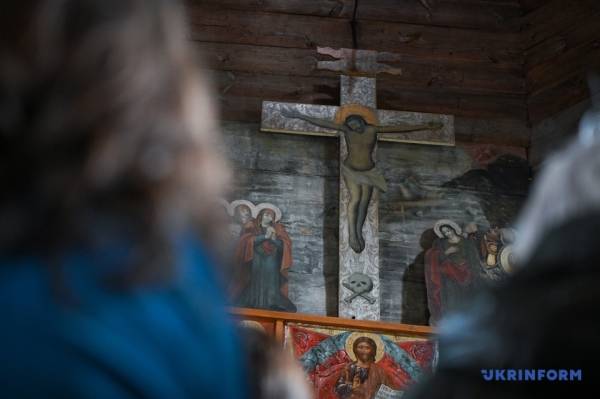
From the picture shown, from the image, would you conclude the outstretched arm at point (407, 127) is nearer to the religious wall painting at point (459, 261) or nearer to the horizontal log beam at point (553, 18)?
the religious wall painting at point (459, 261)

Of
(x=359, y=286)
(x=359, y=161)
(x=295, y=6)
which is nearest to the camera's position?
(x=359, y=286)

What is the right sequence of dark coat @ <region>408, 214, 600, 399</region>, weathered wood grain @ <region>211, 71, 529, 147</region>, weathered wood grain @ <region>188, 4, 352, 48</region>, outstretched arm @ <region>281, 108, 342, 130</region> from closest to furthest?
dark coat @ <region>408, 214, 600, 399</region>, outstretched arm @ <region>281, 108, 342, 130</region>, weathered wood grain @ <region>211, 71, 529, 147</region>, weathered wood grain @ <region>188, 4, 352, 48</region>

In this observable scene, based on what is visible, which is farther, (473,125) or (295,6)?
(295,6)

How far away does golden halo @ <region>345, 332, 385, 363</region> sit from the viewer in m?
6.84

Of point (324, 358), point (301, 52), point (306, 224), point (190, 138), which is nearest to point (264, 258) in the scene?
point (306, 224)

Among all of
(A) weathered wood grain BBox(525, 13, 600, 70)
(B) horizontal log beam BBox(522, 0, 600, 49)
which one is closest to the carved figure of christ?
(A) weathered wood grain BBox(525, 13, 600, 70)

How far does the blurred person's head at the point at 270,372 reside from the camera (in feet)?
3.20

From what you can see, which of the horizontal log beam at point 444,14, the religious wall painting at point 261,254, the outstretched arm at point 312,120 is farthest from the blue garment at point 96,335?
the horizontal log beam at point 444,14

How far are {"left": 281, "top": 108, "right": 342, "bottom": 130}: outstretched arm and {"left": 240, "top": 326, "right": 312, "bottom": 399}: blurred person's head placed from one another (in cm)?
740

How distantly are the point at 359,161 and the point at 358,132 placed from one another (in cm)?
33

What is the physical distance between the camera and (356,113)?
8539mm

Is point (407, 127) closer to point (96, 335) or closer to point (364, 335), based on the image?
point (364, 335)

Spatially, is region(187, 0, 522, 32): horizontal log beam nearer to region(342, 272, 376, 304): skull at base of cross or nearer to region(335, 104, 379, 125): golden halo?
region(335, 104, 379, 125): golden halo

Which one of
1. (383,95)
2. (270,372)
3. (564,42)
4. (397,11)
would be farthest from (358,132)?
(270,372)
